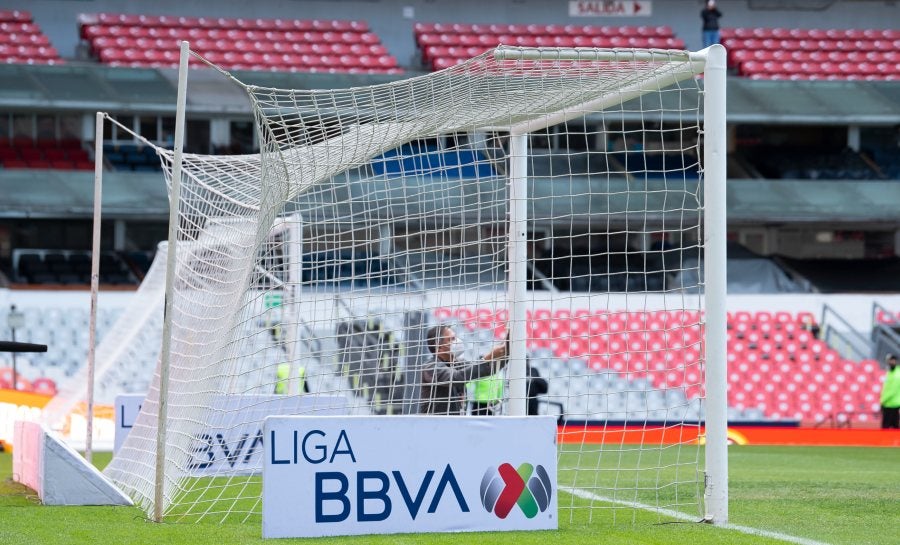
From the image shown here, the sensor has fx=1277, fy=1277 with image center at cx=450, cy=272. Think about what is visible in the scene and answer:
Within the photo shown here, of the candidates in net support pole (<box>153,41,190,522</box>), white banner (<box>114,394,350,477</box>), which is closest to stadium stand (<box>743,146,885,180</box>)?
white banner (<box>114,394,350,477</box>)

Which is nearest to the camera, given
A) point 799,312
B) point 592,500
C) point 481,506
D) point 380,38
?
point 481,506

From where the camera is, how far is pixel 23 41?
30.4 m

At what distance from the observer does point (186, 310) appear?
33.9 feet

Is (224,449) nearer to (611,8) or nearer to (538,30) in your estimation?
(538,30)

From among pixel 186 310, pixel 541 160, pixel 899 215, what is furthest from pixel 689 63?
pixel 899 215

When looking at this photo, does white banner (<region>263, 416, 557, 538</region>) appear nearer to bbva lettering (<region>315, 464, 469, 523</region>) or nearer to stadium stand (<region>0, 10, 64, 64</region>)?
bbva lettering (<region>315, 464, 469, 523</region>)

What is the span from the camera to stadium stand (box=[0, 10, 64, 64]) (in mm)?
29734

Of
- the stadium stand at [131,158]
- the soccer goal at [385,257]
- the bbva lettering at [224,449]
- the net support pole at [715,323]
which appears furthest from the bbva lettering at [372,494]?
the stadium stand at [131,158]

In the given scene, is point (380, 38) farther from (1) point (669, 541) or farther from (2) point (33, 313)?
(1) point (669, 541)

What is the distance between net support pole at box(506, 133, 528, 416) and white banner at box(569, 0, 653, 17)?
27873 mm

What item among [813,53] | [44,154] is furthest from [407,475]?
[813,53]

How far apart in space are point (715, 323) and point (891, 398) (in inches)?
591

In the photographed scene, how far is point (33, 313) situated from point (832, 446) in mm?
14543

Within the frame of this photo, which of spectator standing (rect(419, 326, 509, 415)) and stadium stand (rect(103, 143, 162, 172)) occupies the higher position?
stadium stand (rect(103, 143, 162, 172))
